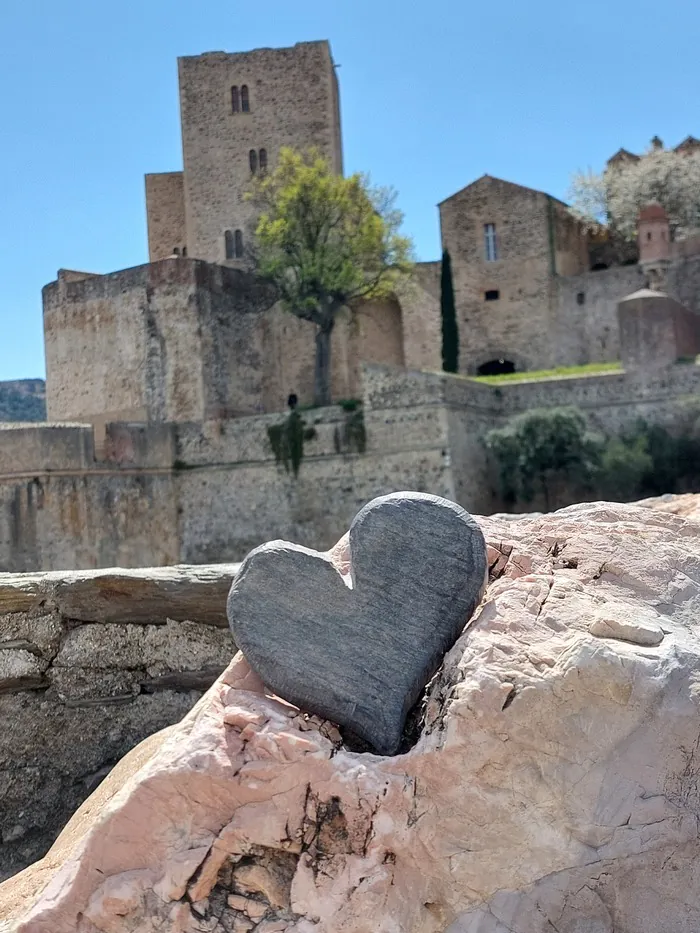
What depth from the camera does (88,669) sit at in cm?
358

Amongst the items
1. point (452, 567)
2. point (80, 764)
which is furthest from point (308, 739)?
point (80, 764)

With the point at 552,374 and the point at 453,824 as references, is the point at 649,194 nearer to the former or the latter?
the point at 552,374

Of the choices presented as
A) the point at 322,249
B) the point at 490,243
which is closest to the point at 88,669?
the point at 322,249

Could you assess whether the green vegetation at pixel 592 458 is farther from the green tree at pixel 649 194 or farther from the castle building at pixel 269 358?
the green tree at pixel 649 194

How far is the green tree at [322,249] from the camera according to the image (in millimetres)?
26219

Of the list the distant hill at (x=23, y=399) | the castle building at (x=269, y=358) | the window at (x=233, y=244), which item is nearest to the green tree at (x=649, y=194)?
the castle building at (x=269, y=358)

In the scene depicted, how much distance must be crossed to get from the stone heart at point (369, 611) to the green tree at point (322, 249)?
23.4 metres

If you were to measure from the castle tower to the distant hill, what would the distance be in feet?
145

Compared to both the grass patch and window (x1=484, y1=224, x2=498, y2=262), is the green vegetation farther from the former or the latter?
window (x1=484, y1=224, x2=498, y2=262)

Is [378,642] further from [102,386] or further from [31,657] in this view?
[102,386]

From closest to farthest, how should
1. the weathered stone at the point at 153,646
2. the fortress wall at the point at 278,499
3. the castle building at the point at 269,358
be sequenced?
the weathered stone at the point at 153,646, the castle building at the point at 269,358, the fortress wall at the point at 278,499

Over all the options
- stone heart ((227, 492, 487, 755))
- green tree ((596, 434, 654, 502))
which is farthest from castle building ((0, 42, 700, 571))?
stone heart ((227, 492, 487, 755))

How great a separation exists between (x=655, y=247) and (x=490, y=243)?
4.86 meters

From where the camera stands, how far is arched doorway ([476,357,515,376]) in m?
30.3
